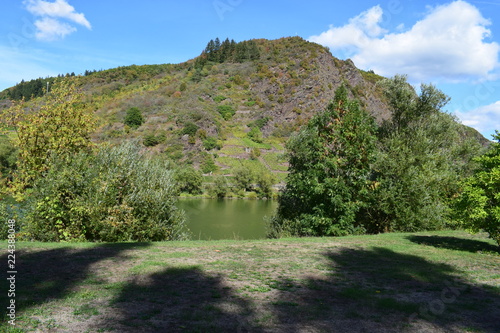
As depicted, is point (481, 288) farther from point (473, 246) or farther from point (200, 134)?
point (200, 134)

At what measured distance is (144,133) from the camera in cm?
9469

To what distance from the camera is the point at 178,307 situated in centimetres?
640

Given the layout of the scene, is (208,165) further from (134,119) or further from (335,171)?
(335,171)

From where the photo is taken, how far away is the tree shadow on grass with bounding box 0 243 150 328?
6.62m

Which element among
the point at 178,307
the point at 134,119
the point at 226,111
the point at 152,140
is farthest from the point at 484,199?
the point at 226,111

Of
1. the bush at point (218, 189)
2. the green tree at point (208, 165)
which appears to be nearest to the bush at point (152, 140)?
the green tree at point (208, 165)

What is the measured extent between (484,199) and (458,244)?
173 inches

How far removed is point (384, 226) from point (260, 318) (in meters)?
21.0

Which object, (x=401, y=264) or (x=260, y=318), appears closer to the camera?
(x=260, y=318)

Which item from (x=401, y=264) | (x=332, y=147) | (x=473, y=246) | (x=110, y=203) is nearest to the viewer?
(x=401, y=264)

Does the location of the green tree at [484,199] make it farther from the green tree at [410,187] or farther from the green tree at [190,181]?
the green tree at [190,181]

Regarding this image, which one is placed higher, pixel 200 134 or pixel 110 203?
pixel 200 134

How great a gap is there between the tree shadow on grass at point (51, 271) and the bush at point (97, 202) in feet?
14.7

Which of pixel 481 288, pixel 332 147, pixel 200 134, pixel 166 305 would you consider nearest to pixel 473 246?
pixel 481 288
